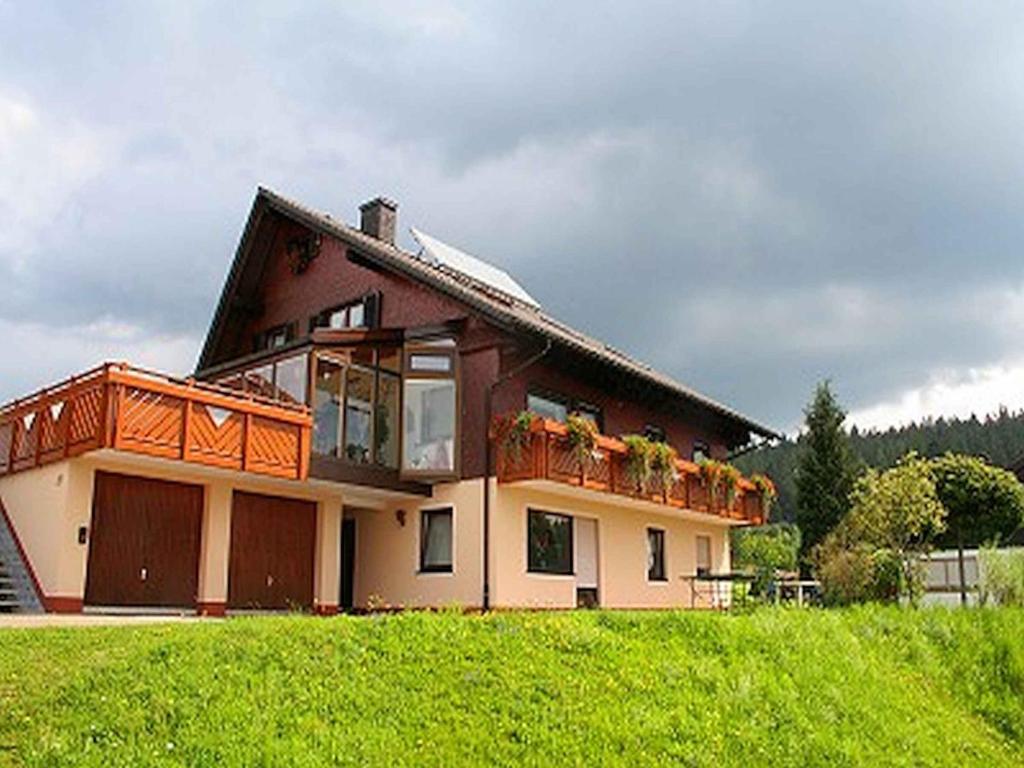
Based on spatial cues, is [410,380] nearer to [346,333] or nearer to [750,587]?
[346,333]

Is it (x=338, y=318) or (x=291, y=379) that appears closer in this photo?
(x=291, y=379)

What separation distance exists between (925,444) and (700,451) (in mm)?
60330

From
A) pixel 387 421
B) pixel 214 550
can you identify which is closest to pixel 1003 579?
pixel 387 421

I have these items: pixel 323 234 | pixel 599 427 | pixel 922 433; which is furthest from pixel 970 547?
pixel 922 433

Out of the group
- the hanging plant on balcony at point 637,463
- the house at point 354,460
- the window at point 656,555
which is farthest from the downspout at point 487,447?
the window at point 656,555

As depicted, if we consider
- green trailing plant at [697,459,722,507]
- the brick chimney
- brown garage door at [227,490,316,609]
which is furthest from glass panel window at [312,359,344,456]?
green trailing plant at [697,459,722,507]

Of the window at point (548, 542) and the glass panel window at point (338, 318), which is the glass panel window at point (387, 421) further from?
the window at point (548, 542)

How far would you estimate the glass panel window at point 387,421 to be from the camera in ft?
67.4

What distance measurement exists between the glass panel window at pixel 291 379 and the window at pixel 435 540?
140 inches

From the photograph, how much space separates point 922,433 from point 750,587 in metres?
70.7

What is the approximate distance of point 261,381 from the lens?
2025cm

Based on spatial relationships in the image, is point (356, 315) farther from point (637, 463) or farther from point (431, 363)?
point (637, 463)

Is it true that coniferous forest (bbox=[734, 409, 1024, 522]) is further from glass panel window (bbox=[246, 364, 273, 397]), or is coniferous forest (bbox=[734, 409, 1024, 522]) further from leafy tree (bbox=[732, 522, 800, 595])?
glass panel window (bbox=[246, 364, 273, 397])

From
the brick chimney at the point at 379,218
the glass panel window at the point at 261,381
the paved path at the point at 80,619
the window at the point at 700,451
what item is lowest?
the paved path at the point at 80,619
